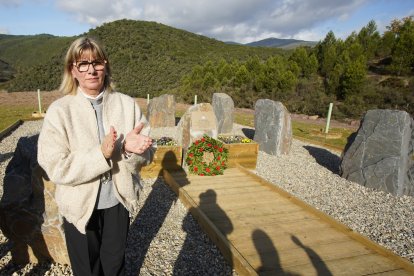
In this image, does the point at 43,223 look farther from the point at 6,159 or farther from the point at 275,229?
the point at 6,159

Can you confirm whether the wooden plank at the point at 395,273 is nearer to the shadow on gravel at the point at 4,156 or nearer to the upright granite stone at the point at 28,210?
the upright granite stone at the point at 28,210

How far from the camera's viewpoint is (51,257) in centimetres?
324

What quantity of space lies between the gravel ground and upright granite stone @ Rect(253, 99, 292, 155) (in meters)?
0.90

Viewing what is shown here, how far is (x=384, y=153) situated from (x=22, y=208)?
639 centimetres

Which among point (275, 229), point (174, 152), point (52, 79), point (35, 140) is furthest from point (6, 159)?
point (52, 79)

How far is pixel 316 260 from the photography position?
10.9 ft

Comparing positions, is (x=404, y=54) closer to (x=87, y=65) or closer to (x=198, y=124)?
(x=198, y=124)

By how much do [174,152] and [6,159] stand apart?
4.51 meters

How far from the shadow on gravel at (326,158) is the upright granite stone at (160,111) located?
6111 mm

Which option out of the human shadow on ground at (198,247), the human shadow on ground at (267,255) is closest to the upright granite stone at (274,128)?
the human shadow on ground at (198,247)

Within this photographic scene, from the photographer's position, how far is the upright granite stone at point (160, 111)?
12.6m

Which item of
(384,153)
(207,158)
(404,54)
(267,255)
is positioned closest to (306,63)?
(404,54)

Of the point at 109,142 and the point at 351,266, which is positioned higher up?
the point at 109,142

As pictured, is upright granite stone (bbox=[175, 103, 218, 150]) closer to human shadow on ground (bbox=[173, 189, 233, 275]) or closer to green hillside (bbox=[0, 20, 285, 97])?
human shadow on ground (bbox=[173, 189, 233, 275])
